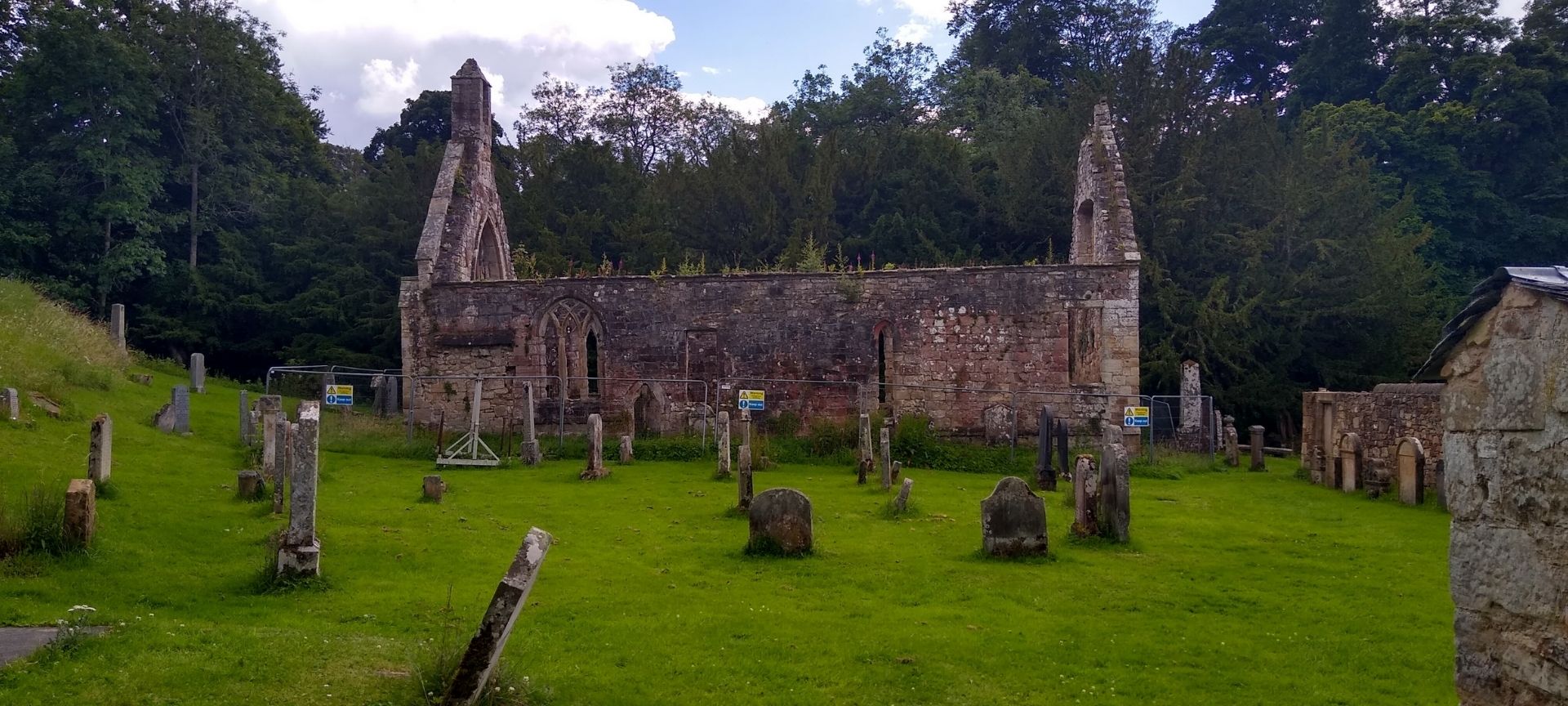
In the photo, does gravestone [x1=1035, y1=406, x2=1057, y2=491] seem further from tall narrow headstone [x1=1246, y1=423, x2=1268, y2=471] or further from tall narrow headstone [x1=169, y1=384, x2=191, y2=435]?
tall narrow headstone [x1=169, y1=384, x2=191, y2=435]

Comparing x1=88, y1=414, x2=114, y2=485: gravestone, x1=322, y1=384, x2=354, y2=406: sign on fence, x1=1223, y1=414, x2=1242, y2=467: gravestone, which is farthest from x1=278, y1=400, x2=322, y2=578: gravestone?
x1=1223, y1=414, x2=1242, y2=467: gravestone

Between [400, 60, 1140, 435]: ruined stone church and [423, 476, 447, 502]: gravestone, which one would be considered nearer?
[423, 476, 447, 502]: gravestone

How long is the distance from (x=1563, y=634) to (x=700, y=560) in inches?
316

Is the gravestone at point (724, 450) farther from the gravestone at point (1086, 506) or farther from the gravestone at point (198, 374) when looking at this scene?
the gravestone at point (198, 374)

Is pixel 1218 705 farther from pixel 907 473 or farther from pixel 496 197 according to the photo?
pixel 496 197

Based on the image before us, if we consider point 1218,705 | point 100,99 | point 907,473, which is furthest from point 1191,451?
point 100,99

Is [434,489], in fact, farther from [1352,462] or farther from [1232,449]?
[1232,449]

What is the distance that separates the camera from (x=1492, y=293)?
16.8 ft

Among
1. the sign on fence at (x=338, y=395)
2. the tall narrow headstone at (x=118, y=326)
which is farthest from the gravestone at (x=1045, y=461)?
the tall narrow headstone at (x=118, y=326)

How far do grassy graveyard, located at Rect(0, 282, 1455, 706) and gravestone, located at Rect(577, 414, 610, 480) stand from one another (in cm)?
214

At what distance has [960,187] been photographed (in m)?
36.5

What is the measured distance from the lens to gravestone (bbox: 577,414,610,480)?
1814 cm

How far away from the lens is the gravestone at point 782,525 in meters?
11.5

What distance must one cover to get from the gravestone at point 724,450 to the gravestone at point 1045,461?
206 inches
